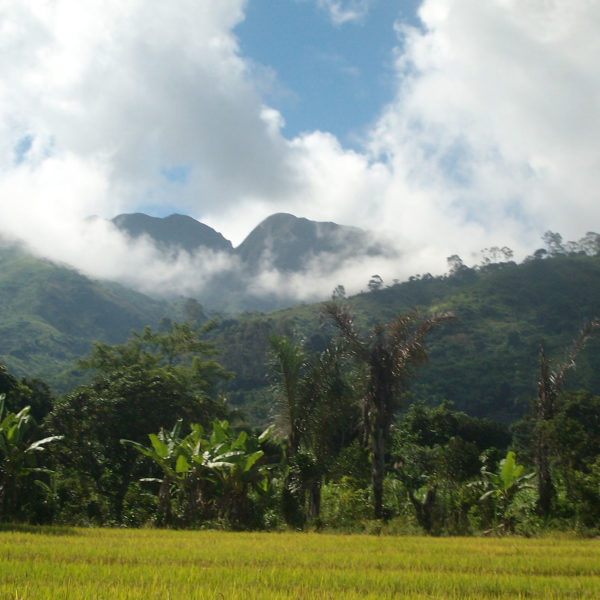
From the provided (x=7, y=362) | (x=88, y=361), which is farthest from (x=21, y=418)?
(x=7, y=362)

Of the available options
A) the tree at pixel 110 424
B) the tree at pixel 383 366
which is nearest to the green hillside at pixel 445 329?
the tree at pixel 110 424

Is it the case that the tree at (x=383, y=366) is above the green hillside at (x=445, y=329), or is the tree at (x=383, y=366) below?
below

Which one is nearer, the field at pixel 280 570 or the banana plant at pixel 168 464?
the field at pixel 280 570

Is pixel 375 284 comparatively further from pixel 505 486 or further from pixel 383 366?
pixel 505 486

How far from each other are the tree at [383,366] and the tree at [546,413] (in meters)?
3.56

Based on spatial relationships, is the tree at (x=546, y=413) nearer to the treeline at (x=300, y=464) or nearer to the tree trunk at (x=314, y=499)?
the treeline at (x=300, y=464)

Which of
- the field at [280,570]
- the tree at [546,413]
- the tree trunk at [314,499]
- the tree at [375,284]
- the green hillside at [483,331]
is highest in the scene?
the tree at [375,284]

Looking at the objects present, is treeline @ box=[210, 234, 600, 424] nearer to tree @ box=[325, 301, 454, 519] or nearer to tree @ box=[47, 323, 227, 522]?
tree @ box=[47, 323, 227, 522]

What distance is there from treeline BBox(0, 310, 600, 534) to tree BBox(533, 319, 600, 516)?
4cm

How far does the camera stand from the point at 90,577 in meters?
5.88

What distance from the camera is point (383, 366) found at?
1491 centimetres

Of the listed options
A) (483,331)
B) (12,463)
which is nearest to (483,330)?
(483,331)

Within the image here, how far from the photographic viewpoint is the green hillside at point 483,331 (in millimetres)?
66188

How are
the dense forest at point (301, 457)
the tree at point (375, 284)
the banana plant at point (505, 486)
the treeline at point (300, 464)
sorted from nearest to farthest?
1. the treeline at point (300, 464)
2. the dense forest at point (301, 457)
3. the banana plant at point (505, 486)
4. the tree at point (375, 284)
